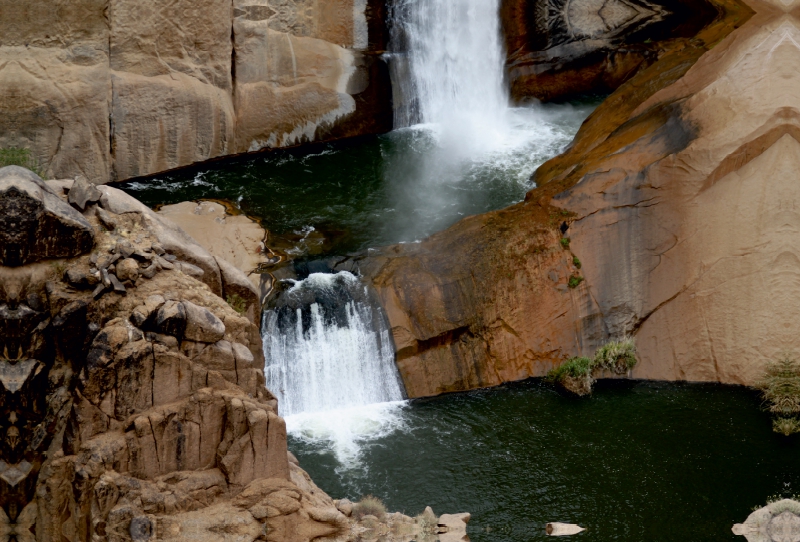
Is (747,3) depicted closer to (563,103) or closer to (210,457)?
(563,103)

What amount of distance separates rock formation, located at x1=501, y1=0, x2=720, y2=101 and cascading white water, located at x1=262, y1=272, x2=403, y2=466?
13032mm

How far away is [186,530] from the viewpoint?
53.4 ft

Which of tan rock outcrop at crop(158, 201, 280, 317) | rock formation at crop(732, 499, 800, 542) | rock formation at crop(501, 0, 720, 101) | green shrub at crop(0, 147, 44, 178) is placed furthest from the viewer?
rock formation at crop(501, 0, 720, 101)

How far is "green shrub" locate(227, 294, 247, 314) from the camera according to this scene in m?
20.2

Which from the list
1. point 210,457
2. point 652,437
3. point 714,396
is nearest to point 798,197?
point 714,396

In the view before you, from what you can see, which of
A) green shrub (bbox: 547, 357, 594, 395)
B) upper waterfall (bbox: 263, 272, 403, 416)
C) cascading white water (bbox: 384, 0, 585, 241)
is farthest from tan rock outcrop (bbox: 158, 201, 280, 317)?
green shrub (bbox: 547, 357, 594, 395)

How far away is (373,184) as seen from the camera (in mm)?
30781

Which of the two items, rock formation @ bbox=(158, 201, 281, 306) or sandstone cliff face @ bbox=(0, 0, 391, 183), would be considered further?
sandstone cliff face @ bbox=(0, 0, 391, 183)

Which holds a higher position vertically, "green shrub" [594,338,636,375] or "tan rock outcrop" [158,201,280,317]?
"tan rock outcrop" [158,201,280,317]

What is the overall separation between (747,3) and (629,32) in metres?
6.18

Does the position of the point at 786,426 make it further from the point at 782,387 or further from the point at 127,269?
the point at 127,269

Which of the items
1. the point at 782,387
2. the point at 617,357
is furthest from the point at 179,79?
the point at 782,387

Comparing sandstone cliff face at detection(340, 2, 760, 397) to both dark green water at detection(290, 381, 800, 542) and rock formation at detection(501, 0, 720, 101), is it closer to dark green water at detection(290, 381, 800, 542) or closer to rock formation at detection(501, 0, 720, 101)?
dark green water at detection(290, 381, 800, 542)

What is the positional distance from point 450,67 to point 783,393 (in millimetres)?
15049
